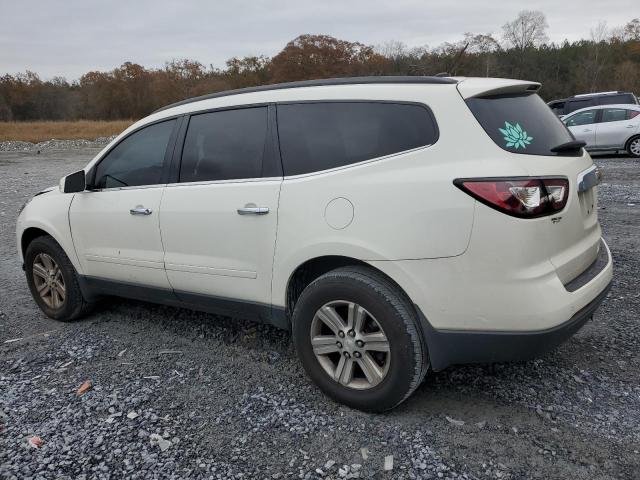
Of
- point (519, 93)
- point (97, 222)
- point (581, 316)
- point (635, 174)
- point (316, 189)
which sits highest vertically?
point (519, 93)

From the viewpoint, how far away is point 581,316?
2789mm

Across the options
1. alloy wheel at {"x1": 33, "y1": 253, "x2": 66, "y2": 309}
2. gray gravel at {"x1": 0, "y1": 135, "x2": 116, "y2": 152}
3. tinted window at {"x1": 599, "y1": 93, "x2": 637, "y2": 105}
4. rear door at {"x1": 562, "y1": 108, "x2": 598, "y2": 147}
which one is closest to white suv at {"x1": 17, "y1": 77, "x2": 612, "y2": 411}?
alloy wheel at {"x1": 33, "y1": 253, "x2": 66, "y2": 309}

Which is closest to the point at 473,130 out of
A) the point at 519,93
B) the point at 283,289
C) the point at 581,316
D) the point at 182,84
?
the point at 519,93

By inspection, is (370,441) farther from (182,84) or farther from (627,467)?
(182,84)

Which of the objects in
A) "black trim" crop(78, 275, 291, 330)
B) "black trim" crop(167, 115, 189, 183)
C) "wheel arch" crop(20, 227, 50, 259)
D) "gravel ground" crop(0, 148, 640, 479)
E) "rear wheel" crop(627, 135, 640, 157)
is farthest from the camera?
"rear wheel" crop(627, 135, 640, 157)

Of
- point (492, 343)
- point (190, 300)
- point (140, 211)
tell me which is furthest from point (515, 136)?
point (140, 211)

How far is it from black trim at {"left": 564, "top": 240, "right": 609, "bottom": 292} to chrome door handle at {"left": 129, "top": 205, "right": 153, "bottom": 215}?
2.80 meters

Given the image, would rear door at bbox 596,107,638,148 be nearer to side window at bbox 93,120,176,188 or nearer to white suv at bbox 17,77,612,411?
white suv at bbox 17,77,612,411

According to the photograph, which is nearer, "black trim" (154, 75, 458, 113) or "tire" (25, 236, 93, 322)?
"black trim" (154, 75, 458, 113)

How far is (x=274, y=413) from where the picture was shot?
3125 mm

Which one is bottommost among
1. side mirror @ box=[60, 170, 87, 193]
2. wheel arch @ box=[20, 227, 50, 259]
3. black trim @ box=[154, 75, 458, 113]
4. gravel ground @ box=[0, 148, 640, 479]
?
gravel ground @ box=[0, 148, 640, 479]

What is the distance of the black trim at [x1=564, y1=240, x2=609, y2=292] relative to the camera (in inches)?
109

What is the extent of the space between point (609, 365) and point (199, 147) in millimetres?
3150

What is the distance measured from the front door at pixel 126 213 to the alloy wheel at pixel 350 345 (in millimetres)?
1423
